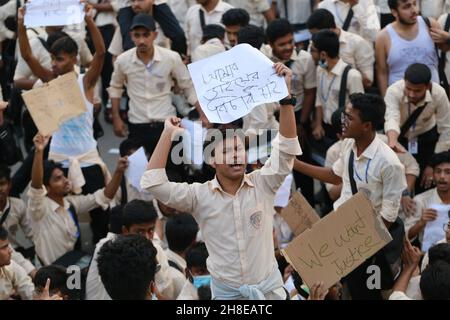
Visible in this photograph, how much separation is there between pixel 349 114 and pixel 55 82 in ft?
7.94

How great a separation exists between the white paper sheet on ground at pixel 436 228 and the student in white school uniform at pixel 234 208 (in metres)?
2.06

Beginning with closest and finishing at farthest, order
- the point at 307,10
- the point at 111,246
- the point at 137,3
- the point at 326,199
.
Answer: the point at 111,246
the point at 326,199
the point at 137,3
the point at 307,10

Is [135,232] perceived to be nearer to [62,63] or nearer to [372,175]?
[372,175]

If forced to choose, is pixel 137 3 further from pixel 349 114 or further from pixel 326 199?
pixel 349 114

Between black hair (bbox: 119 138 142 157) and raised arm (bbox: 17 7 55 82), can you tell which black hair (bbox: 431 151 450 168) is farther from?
raised arm (bbox: 17 7 55 82)

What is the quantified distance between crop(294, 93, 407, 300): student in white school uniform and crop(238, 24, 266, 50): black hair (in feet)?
5.32

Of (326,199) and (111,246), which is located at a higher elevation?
(111,246)

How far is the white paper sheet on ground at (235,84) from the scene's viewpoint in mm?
5195

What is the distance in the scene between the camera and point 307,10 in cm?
1005

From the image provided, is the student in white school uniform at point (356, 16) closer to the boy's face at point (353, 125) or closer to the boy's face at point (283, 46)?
the boy's face at point (283, 46)

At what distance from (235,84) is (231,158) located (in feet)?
1.24

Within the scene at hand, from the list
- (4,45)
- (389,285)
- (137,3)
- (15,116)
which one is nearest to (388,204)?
(389,285)

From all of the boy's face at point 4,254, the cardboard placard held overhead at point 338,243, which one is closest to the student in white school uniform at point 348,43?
the cardboard placard held overhead at point 338,243

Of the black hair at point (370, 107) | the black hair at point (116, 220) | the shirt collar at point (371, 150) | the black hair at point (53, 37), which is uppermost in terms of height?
the black hair at point (370, 107)
